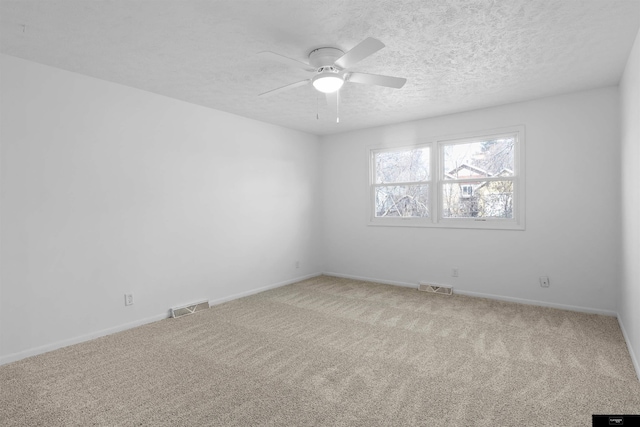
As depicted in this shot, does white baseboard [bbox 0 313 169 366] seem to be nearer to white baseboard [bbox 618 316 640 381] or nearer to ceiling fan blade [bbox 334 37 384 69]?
ceiling fan blade [bbox 334 37 384 69]

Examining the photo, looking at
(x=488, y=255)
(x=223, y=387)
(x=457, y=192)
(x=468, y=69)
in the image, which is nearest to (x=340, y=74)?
(x=468, y=69)

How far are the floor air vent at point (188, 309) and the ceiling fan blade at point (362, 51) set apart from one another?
312 cm

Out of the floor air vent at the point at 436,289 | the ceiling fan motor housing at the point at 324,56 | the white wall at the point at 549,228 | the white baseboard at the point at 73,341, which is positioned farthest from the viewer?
the floor air vent at the point at 436,289

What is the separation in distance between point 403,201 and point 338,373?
330cm

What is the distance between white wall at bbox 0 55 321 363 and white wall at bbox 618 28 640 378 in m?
4.00

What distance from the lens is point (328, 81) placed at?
263 centimetres

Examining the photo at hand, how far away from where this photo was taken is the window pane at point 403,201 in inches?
197

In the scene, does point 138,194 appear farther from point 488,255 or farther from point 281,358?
point 488,255

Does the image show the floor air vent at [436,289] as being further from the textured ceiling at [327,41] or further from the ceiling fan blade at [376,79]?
the ceiling fan blade at [376,79]

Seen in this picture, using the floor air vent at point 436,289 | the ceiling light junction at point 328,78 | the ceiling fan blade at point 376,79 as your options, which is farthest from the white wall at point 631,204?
the ceiling light junction at point 328,78

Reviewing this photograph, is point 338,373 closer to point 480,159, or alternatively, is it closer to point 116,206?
point 116,206

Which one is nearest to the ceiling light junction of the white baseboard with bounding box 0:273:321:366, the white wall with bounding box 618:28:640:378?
the white wall with bounding box 618:28:640:378

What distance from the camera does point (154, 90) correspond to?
3.52m

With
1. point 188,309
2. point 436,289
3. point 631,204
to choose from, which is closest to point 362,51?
point 631,204
